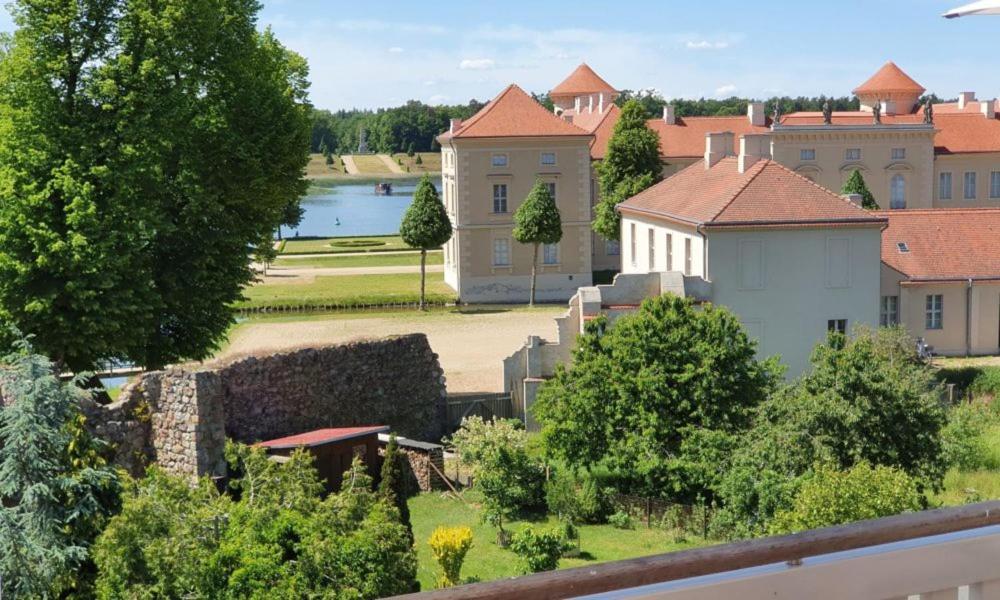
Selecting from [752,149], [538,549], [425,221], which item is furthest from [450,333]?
[538,549]

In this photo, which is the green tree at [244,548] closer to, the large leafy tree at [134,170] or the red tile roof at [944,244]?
the large leafy tree at [134,170]

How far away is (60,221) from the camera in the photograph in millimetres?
22250

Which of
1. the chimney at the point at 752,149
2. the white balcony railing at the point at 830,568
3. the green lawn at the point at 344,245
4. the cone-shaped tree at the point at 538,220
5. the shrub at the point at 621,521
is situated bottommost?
the shrub at the point at 621,521

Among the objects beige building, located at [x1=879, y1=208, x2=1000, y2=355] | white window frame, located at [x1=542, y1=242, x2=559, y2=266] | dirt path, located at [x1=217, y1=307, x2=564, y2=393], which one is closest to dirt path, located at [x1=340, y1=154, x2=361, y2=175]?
white window frame, located at [x1=542, y1=242, x2=559, y2=266]

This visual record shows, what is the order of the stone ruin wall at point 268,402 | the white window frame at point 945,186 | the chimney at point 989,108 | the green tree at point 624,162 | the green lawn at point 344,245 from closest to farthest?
the stone ruin wall at point 268,402
the green tree at point 624,162
the white window frame at point 945,186
the chimney at point 989,108
the green lawn at point 344,245

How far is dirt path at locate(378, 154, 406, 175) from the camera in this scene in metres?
174

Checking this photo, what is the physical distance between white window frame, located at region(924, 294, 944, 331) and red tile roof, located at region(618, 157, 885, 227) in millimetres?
4382

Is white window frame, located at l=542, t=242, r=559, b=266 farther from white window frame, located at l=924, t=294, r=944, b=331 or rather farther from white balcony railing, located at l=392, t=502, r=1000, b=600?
white balcony railing, located at l=392, t=502, r=1000, b=600

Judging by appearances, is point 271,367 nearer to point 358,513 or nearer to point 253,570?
point 358,513

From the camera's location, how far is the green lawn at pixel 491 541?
17.0m

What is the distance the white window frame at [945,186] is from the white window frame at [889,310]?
22901 mm

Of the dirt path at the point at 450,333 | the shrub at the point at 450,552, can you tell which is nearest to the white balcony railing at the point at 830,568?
the shrub at the point at 450,552

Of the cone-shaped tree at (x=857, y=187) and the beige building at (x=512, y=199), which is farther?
the beige building at (x=512, y=199)

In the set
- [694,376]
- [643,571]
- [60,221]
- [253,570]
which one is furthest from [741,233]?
[643,571]
